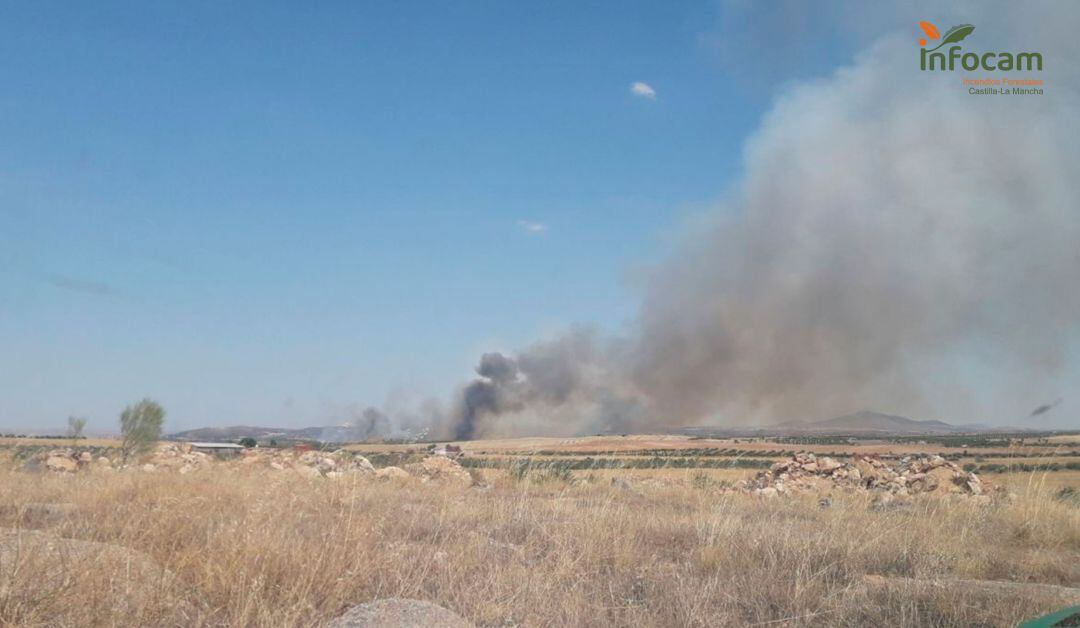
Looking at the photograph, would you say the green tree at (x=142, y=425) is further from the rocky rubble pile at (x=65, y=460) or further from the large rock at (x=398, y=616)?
the large rock at (x=398, y=616)

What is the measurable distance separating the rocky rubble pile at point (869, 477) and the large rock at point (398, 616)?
591 inches

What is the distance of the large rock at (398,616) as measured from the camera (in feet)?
13.4

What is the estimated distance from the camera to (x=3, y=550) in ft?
16.0

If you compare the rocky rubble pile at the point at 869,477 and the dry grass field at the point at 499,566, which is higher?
the dry grass field at the point at 499,566

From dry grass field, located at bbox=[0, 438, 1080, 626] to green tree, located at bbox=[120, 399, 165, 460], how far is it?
23.3m

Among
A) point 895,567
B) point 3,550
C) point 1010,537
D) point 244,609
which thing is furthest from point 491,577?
point 1010,537

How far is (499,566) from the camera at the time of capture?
5.74 m

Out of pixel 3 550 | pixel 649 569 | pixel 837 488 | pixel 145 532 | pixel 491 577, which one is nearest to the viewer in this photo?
pixel 3 550

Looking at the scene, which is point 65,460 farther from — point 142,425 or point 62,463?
point 142,425

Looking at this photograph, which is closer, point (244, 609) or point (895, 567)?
point (244, 609)

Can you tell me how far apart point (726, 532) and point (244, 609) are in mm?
5085

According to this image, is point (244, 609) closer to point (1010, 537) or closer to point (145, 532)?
point (145, 532)

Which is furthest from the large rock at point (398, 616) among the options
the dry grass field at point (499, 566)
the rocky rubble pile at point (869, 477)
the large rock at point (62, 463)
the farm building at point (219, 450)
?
the farm building at point (219, 450)

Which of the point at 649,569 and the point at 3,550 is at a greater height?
the point at 3,550
